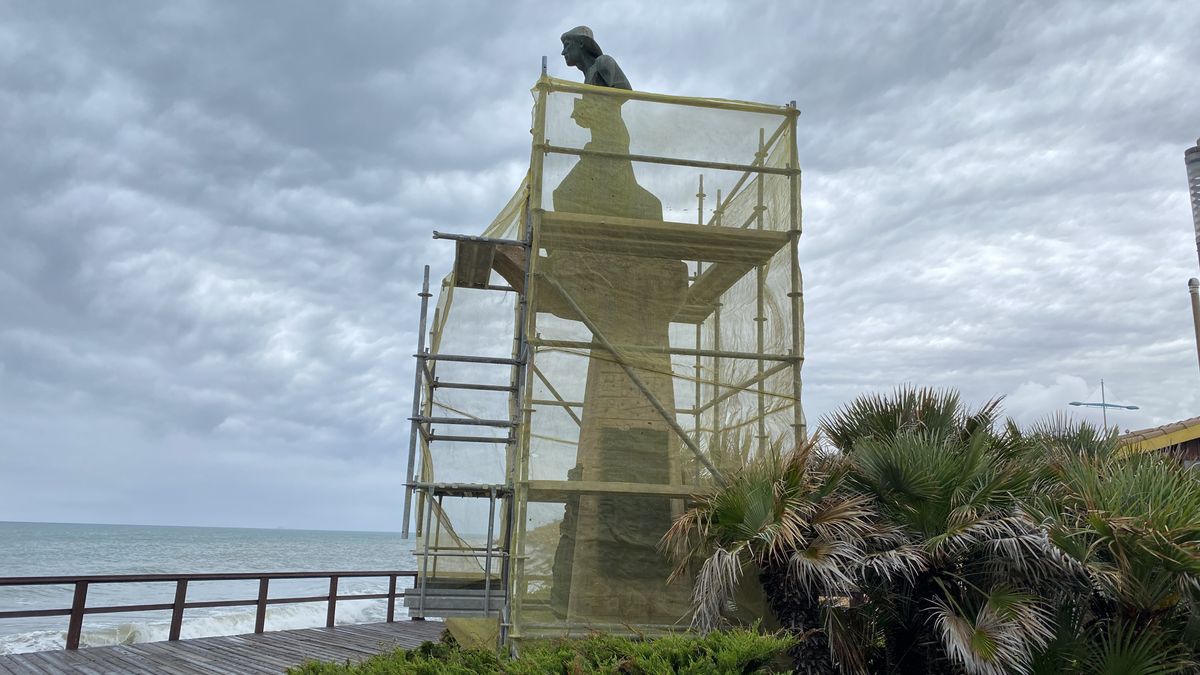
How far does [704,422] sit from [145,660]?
22.7ft

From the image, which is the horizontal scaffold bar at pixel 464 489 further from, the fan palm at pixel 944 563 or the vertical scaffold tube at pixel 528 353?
the fan palm at pixel 944 563

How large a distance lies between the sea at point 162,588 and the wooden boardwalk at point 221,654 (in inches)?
108

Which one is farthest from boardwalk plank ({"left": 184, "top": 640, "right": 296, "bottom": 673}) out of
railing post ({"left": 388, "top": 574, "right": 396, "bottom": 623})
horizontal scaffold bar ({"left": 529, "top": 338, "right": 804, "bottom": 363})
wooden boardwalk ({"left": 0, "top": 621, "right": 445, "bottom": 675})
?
horizontal scaffold bar ({"left": 529, "top": 338, "right": 804, "bottom": 363})

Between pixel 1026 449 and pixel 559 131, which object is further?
pixel 559 131

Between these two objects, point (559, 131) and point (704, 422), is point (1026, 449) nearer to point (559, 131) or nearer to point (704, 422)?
point (704, 422)

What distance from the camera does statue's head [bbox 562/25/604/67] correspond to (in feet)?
34.1

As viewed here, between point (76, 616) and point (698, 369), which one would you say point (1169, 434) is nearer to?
point (698, 369)

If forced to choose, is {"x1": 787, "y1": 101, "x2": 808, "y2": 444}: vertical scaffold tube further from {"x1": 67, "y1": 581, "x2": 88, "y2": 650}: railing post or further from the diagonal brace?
{"x1": 67, "y1": 581, "x2": 88, "y2": 650}: railing post

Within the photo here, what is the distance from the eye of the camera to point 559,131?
8.89 meters

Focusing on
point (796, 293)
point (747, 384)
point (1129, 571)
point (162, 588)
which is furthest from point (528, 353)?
point (162, 588)

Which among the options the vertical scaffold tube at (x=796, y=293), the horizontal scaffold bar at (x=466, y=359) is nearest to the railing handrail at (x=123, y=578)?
the horizontal scaffold bar at (x=466, y=359)

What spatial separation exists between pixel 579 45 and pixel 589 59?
20 cm

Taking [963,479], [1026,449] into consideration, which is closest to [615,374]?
[963,479]

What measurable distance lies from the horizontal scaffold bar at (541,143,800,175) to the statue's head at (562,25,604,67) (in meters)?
2.05
